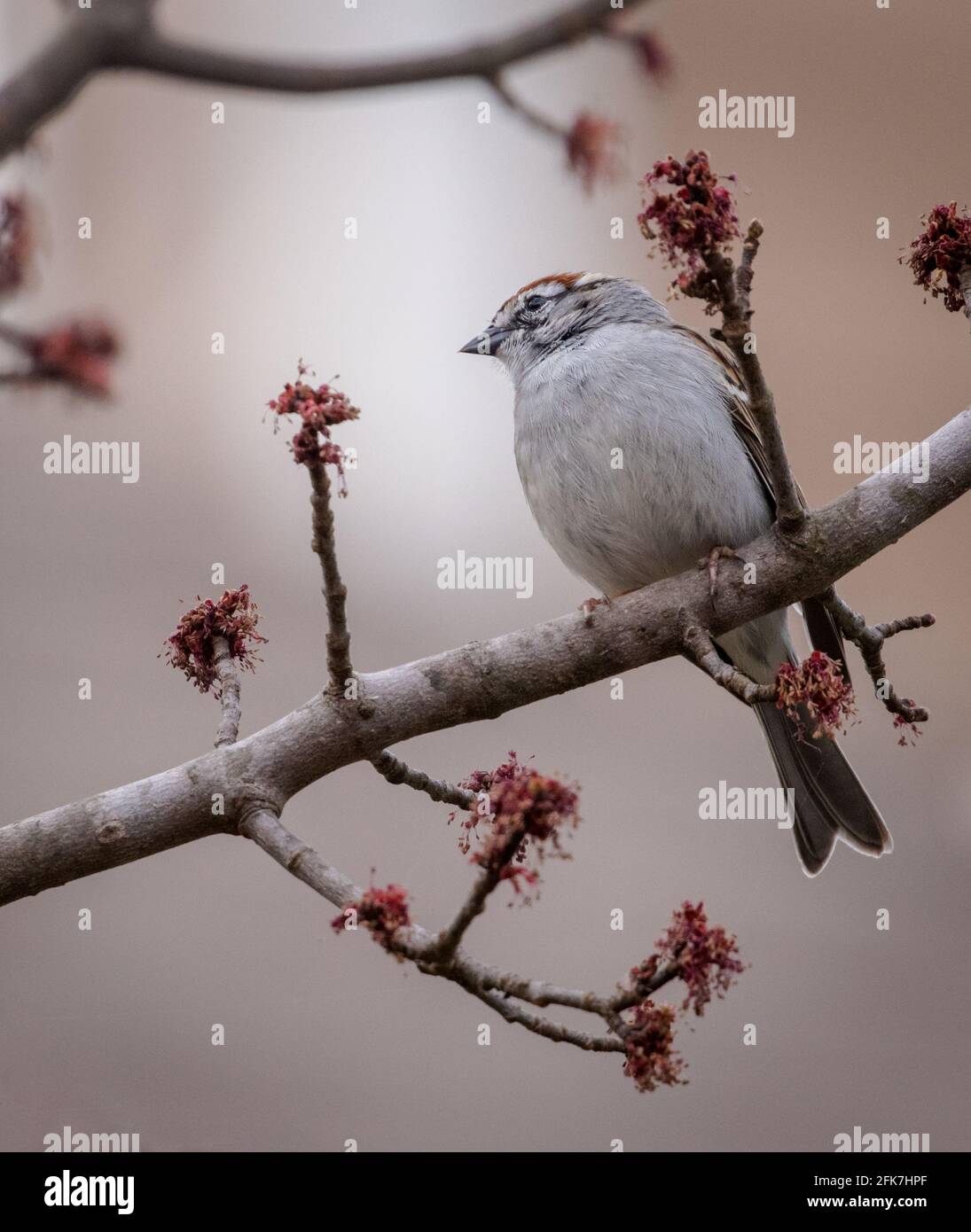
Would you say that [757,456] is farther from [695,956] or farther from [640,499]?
[695,956]

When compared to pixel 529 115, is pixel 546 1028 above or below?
below

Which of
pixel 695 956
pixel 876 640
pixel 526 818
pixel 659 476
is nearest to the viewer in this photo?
pixel 526 818

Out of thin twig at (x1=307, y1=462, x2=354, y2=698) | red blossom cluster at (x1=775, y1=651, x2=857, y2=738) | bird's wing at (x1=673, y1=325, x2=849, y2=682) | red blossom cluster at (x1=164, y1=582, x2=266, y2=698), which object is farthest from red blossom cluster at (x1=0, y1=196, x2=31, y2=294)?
bird's wing at (x1=673, y1=325, x2=849, y2=682)

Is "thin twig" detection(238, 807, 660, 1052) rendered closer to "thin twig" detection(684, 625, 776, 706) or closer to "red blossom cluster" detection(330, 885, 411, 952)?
"red blossom cluster" detection(330, 885, 411, 952)

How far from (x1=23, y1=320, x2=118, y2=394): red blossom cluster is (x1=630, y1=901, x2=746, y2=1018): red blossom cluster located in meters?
1.30

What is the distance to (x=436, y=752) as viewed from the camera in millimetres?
7305

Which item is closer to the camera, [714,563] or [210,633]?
[210,633]

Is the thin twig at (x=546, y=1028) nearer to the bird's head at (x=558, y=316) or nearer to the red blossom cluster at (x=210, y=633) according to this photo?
the red blossom cluster at (x=210, y=633)

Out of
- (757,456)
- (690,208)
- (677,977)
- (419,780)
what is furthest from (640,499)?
(677,977)

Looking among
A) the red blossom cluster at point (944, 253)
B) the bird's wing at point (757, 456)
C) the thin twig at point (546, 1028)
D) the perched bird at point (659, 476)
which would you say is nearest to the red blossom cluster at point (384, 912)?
the thin twig at point (546, 1028)

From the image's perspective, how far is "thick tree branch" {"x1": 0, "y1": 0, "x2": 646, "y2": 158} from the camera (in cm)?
142

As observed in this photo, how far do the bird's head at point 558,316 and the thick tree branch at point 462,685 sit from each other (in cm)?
167

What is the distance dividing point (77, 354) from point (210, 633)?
2.48 feet

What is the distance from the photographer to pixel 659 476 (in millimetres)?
3828
